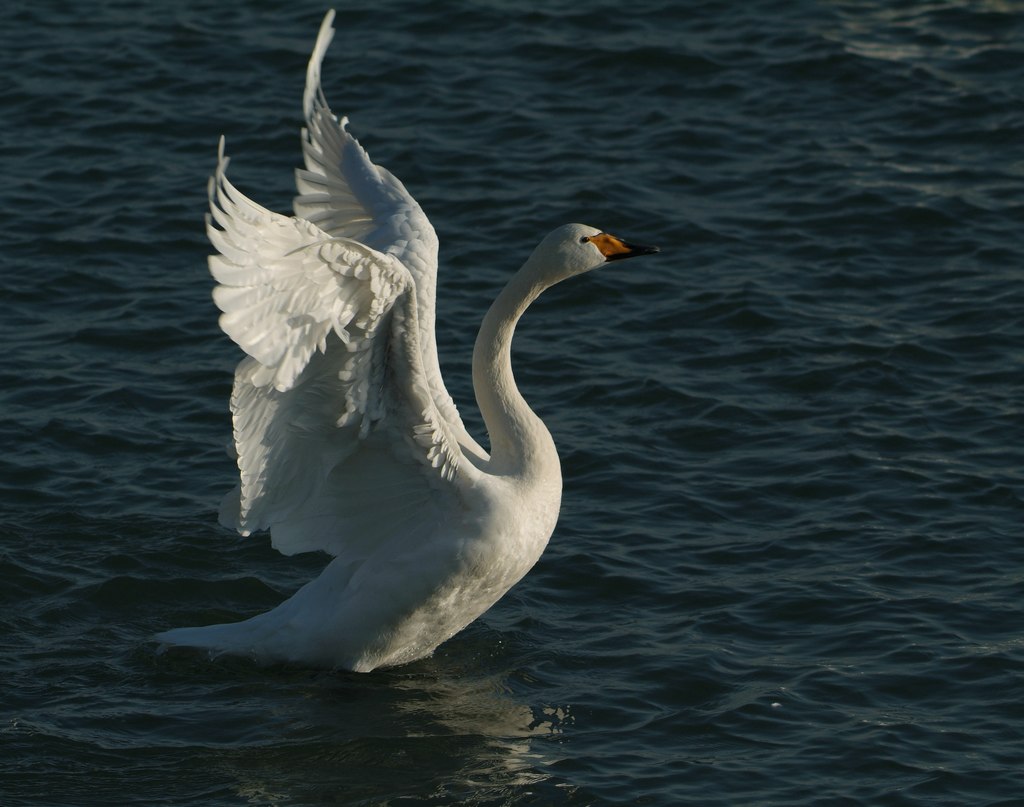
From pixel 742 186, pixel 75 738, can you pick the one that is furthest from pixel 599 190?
pixel 75 738

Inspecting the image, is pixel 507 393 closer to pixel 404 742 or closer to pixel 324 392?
pixel 324 392

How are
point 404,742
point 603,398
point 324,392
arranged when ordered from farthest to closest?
point 603,398, point 404,742, point 324,392

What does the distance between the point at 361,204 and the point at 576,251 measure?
1866mm

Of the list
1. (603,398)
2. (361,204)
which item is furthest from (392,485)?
(603,398)

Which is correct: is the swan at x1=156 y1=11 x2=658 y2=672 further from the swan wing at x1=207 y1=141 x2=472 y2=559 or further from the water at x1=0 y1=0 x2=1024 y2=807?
the water at x1=0 y1=0 x2=1024 y2=807

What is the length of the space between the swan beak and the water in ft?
7.17

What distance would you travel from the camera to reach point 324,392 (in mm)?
8695

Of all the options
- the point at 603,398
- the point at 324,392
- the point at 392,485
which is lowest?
the point at 603,398

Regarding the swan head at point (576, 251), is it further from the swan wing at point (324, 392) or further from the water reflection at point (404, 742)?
the water reflection at point (404, 742)

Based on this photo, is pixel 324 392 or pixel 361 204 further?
pixel 361 204

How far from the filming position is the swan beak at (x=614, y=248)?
9.51 m

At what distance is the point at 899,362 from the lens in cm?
1316

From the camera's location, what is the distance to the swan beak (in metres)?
9.51

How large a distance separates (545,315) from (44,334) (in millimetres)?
3796
